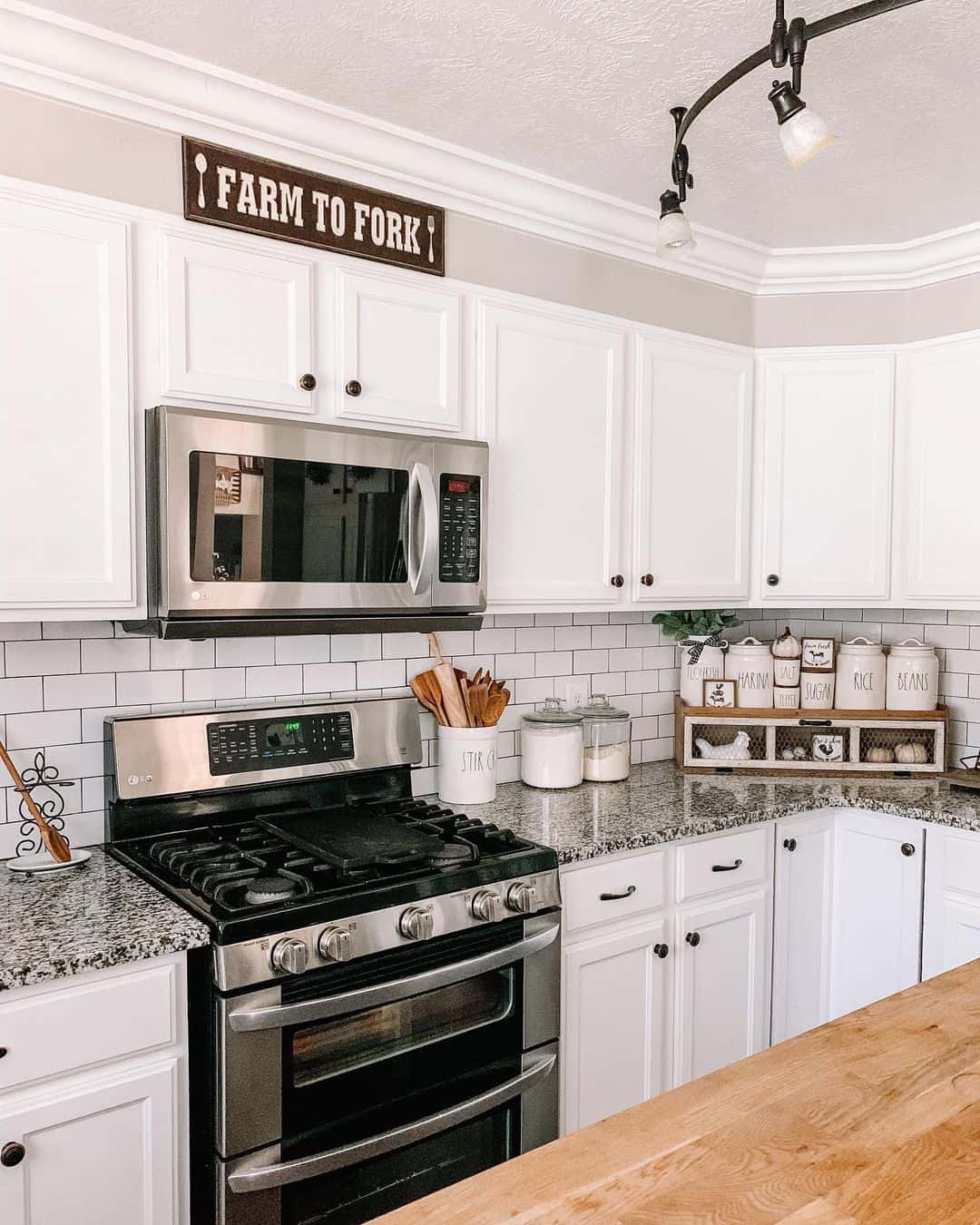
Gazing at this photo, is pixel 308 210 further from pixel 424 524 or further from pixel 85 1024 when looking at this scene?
pixel 85 1024

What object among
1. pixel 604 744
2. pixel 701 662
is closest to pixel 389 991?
pixel 604 744

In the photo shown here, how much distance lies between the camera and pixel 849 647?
3.18 m

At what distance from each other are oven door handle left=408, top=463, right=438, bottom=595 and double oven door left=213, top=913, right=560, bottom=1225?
31.4 inches

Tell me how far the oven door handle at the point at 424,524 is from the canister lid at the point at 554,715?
2.34 ft

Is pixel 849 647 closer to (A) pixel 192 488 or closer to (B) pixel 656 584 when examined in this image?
(B) pixel 656 584

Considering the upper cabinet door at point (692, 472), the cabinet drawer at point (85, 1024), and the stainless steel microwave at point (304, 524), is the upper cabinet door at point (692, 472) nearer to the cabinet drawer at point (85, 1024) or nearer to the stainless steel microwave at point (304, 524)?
the stainless steel microwave at point (304, 524)

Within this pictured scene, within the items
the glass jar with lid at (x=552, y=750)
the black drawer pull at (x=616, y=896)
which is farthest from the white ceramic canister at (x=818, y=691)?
the black drawer pull at (x=616, y=896)

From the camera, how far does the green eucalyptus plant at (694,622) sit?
323 cm

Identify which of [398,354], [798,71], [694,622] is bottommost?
[694,622]

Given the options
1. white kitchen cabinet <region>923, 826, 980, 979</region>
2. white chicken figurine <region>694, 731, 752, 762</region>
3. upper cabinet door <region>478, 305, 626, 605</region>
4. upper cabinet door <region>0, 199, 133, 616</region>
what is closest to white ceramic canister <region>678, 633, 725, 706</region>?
white chicken figurine <region>694, 731, 752, 762</region>

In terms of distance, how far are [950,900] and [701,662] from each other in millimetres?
985

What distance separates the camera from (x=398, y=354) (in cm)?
236

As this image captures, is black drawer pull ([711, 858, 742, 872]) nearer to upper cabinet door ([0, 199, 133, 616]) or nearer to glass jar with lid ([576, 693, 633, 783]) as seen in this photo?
glass jar with lid ([576, 693, 633, 783])

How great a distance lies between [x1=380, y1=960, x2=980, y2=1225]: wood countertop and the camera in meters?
0.95
